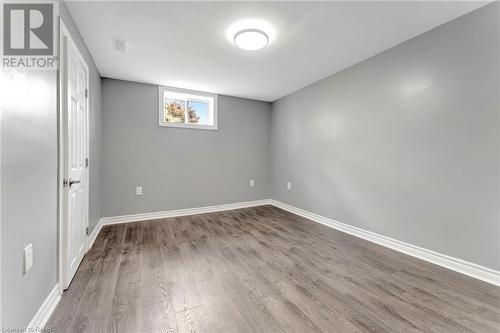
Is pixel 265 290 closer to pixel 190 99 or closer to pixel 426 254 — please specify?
pixel 426 254

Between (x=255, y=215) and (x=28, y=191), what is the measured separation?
310 cm

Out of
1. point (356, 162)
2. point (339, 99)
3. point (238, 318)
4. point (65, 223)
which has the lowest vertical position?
point (238, 318)

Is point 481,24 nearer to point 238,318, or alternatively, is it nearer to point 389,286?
point 389,286

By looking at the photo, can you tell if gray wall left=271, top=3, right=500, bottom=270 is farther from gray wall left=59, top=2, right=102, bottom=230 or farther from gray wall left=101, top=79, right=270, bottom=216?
gray wall left=59, top=2, right=102, bottom=230

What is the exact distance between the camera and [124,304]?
1.47 meters

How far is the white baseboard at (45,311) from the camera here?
118cm

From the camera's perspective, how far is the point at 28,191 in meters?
1.16

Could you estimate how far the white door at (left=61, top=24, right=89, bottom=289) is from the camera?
5.34 ft

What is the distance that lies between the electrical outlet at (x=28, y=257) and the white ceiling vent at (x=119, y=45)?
7.09ft

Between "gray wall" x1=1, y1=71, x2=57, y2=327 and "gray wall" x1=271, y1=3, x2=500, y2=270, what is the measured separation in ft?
10.7

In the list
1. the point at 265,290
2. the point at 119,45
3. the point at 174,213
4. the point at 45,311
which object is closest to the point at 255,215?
the point at 174,213

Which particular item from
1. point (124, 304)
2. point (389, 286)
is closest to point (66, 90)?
point (124, 304)

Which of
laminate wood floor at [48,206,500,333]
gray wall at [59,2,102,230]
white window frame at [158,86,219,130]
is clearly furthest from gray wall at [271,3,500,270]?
gray wall at [59,2,102,230]

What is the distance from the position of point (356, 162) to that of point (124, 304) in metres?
3.02
